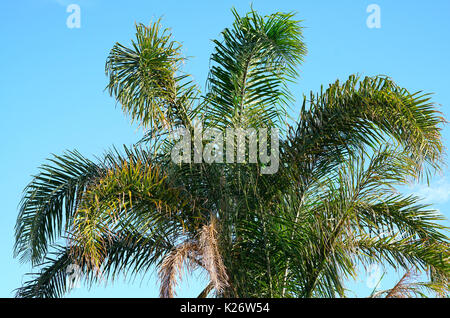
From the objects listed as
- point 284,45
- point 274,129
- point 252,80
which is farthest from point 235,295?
point 284,45

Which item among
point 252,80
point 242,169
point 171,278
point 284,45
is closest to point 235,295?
point 171,278

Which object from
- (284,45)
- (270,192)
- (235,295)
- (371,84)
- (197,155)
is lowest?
(235,295)

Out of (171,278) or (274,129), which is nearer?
(171,278)

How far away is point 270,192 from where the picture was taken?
27.1 ft

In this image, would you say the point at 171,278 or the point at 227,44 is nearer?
the point at 171,278

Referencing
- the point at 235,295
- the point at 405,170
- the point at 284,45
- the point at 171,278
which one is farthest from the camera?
the point at 284,45

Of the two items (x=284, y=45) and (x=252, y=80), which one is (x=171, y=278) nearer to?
(x=252, y=80)

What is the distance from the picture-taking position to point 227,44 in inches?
346

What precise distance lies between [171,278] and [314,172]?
2.62m

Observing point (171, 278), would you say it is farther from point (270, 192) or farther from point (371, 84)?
point (371, 84)

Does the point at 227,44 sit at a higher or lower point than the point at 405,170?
higher
